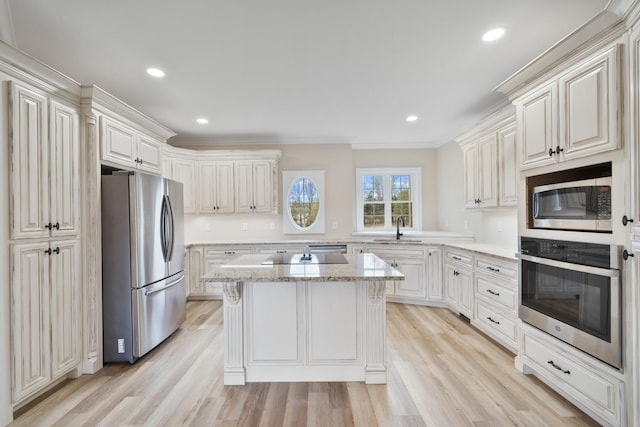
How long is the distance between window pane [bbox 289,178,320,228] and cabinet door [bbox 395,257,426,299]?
1.61 m

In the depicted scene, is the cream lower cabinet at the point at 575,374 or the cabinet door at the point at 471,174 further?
the cabinet door at the point at 471,174

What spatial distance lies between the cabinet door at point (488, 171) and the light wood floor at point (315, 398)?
1591 millimetres

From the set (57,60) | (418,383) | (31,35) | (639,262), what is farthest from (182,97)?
(639,262)

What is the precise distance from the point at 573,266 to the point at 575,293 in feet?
0.58

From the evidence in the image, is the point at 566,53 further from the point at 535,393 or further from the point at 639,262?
the point at 535,393

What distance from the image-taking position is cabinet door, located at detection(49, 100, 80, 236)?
2.23 m

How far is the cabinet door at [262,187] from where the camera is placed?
4.81 meters

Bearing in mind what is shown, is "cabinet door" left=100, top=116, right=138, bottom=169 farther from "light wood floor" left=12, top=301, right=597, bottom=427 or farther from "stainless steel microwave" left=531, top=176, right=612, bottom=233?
"stainless steel microwave" left=531, top=176, right=612, bottom=233

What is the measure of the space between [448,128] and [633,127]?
3129 millimetres

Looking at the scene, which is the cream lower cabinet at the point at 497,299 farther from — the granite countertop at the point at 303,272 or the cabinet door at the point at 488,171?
the granite countertop at the point at 303,272

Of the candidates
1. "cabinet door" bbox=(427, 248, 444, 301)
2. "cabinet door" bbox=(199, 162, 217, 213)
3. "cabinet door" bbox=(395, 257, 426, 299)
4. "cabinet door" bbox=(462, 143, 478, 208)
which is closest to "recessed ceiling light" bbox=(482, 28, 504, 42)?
"cabinet door" bbox=(462, 143, 478, 208)

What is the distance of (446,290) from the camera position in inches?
161

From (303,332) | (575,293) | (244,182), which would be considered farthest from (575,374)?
(244,182)

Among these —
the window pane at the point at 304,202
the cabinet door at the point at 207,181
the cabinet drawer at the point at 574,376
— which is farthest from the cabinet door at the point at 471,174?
the cabinet door at the point at 207,181
